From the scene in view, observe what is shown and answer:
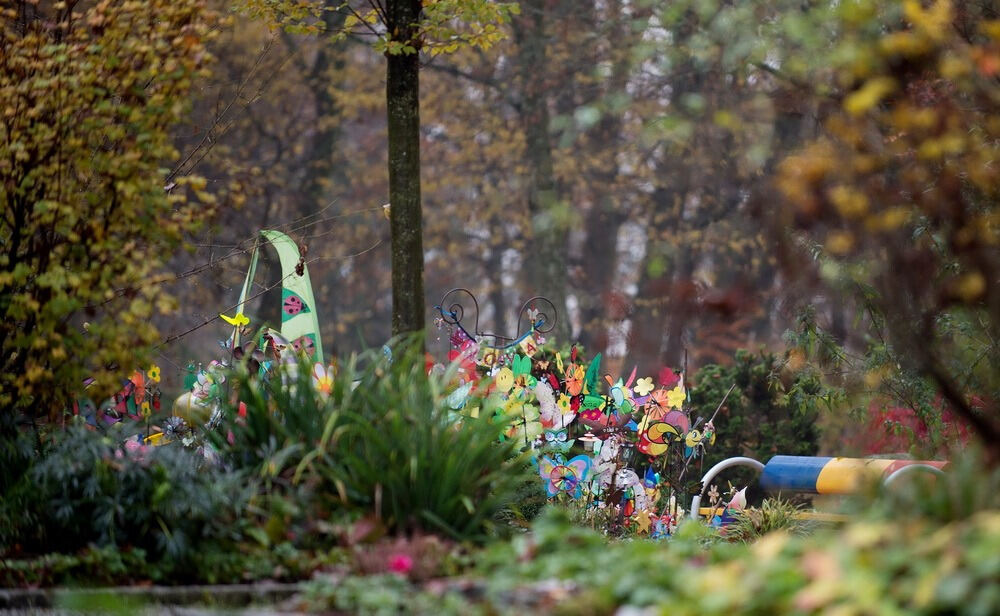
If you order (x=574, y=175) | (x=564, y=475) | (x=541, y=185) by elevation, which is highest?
(x=574, y=175)

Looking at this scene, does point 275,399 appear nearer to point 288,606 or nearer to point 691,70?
point 288,606

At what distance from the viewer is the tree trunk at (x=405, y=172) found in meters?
8.08

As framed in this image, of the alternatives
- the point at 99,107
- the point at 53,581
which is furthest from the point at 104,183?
the point at 53,581

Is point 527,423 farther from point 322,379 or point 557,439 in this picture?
point 322,379

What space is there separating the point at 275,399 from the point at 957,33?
12.9ft

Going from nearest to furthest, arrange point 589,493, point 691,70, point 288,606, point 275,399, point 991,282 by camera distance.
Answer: point 288,606 → point 991,282 → point 275,399 → point 589,493 → point 691,70

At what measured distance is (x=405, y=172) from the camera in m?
8.21

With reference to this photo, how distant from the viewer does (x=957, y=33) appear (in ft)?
20.1

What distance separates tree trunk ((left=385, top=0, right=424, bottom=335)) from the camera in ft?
26.5

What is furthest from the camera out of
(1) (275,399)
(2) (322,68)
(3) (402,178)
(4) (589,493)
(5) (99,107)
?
(2) (322,68)

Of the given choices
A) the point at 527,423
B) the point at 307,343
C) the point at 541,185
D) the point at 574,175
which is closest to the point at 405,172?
the point at 307,343

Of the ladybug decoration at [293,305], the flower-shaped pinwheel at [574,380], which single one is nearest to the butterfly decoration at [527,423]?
the flower-shaped pinwheel at [574,380]

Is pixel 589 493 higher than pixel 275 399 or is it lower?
lower

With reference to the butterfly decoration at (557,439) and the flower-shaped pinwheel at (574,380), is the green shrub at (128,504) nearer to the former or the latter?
the butterfly decoration at (557,439)
